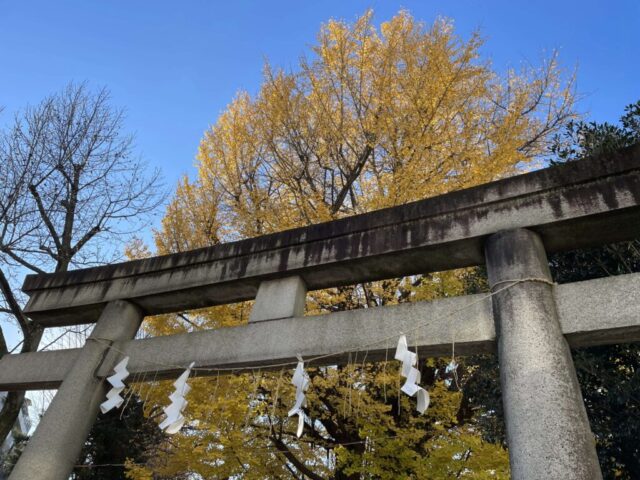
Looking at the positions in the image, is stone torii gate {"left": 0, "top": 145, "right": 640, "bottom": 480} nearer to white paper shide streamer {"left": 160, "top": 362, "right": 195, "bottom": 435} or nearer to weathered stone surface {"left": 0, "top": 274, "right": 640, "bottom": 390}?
weathered stone surface {"left": 0, "top": 274, "right": 640, "bottom": 390}

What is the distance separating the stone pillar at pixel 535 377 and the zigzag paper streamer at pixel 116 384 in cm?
362

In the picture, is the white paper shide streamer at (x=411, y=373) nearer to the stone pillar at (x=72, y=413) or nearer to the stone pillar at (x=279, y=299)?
the stone pillar at (x=279, y=299)

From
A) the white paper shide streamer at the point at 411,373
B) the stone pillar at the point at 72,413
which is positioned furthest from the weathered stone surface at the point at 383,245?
the white paper shide streamer at the point at 411,373

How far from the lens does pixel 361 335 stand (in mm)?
3510

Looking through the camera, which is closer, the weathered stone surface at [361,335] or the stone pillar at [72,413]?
the weathered stone surface at [361,335]

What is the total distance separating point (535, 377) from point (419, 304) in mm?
983

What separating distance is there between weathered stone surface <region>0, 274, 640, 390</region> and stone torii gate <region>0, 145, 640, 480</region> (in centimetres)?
1

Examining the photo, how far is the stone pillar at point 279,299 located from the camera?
409 centimetres

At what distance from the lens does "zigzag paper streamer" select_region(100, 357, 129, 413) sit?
4.23 meters

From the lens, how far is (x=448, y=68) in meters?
8.27

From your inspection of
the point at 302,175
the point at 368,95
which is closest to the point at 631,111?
the point at 368,95

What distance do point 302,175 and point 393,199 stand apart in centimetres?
234

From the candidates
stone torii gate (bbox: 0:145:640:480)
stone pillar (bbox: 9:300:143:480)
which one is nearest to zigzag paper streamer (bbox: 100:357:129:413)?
stone torii gate (bbox: 0:145:640:480)

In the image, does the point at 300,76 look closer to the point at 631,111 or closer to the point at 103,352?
the point at 631,111
